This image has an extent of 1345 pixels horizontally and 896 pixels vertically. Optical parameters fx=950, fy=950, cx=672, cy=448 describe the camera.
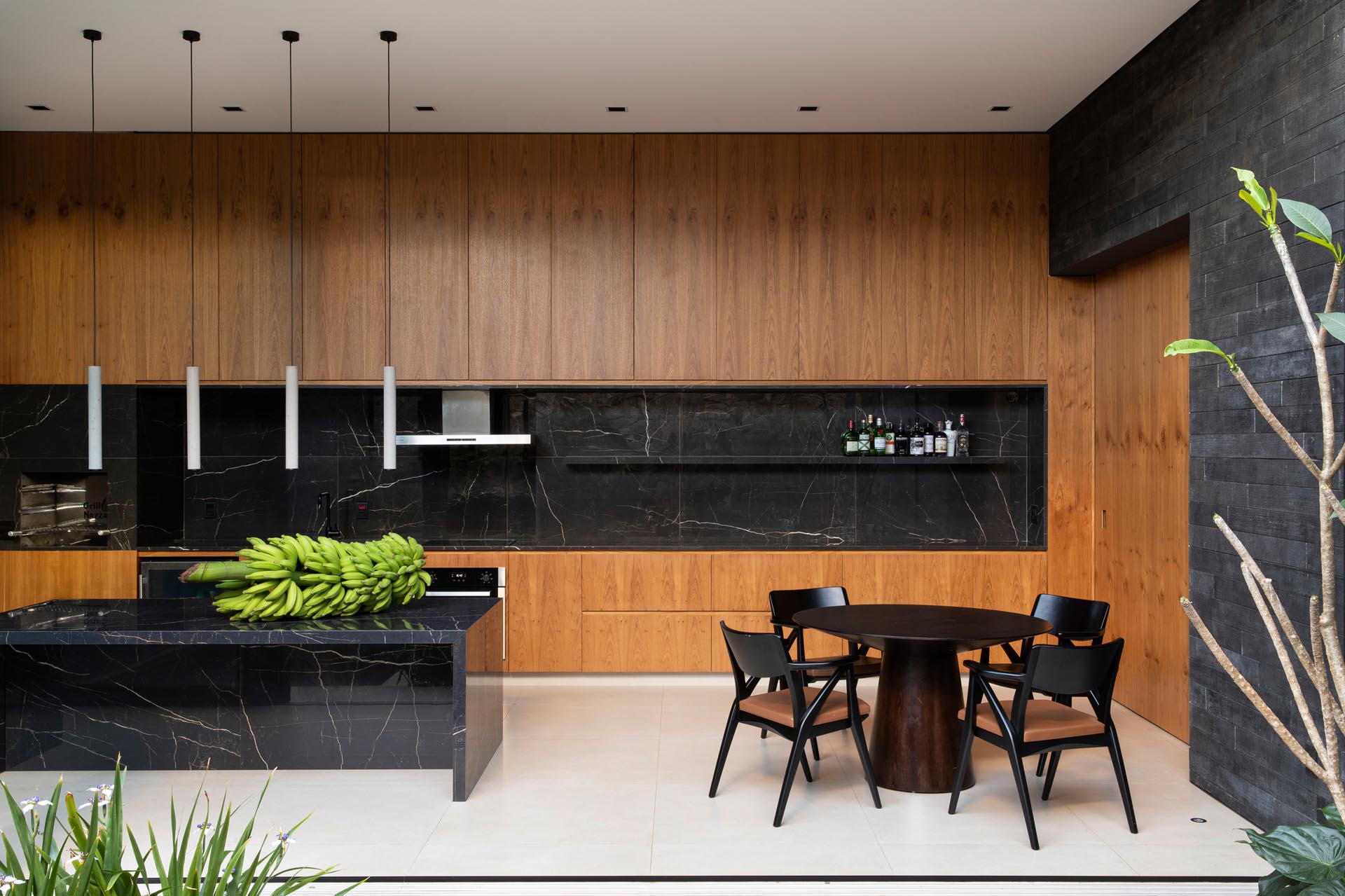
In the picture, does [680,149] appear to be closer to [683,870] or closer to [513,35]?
[513,35]

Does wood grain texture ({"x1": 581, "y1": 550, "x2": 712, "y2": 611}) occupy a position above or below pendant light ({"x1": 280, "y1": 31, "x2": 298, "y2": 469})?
below

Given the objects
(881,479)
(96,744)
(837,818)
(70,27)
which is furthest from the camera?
(881,479)

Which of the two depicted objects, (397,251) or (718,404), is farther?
(718,404)

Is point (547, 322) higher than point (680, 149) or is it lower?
lower

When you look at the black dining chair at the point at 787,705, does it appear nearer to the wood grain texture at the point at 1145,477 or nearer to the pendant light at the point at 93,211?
the wood grain texture at the point at 1145,477

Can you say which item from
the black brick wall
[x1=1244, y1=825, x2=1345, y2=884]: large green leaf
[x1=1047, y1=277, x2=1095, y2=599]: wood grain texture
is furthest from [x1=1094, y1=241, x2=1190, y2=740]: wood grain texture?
[x1=1244, y1=825, x2=1345, y2=884]: large green leaf

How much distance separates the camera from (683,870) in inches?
112

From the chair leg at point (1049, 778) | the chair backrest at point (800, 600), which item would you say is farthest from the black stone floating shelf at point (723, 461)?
the chair leg at point (1049, 778)

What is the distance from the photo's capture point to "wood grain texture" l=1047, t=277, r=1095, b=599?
5211 millimetres

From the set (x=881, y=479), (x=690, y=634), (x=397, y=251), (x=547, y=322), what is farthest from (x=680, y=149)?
(x=690, y=634)

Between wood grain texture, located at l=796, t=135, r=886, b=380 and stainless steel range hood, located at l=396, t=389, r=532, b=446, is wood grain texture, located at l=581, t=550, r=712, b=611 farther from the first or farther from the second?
wood grain texture, located at l=796, t=135, r=886, b=380

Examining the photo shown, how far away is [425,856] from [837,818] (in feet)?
4.45

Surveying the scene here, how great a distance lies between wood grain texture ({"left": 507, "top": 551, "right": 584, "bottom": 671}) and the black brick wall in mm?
2967

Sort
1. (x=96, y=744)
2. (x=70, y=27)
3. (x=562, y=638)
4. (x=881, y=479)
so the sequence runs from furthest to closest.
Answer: (x=881, y=479) → (x=562, y=638) → (x=70, y=27) → (x=96, y=744)
